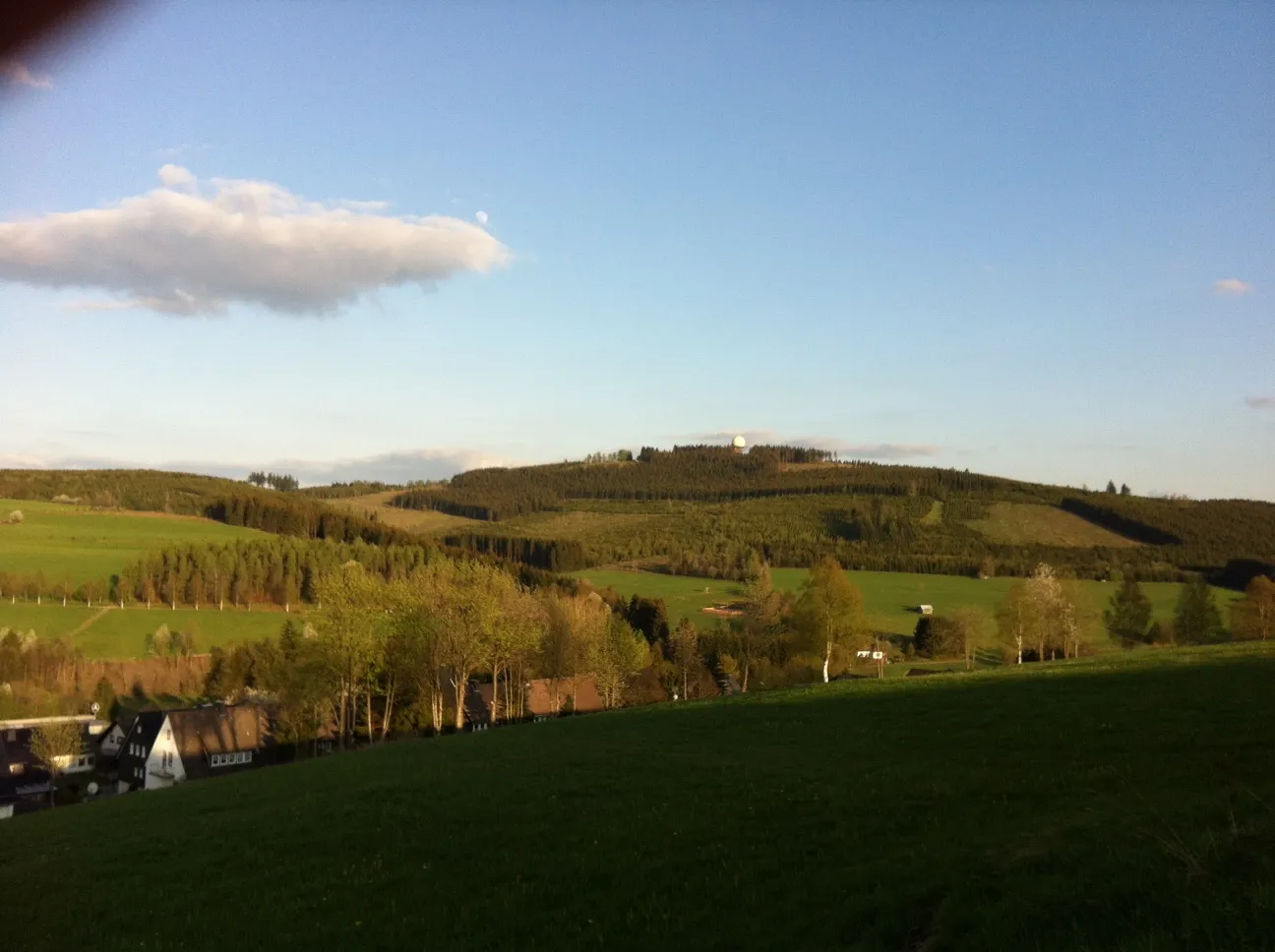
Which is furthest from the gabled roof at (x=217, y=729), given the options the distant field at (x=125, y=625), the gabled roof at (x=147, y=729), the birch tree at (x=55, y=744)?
the distant field at (x=125, y=625)

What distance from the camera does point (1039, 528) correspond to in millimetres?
168625

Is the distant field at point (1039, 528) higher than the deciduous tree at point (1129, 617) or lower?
higher

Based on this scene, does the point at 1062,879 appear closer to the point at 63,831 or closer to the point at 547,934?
the point at 547,934

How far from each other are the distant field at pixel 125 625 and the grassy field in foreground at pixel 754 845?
76.3 metres

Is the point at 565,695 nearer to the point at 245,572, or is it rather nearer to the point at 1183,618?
the point at 1183,618

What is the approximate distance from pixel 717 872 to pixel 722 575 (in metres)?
138

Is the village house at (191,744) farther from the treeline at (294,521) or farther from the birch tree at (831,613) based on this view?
the treeline at (294,521)

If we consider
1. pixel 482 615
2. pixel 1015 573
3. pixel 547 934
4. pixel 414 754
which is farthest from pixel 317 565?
pixel 547 934

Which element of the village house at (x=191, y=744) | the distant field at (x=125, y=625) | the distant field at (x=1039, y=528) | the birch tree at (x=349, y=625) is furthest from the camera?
the distant field at (x=1039, y=528)

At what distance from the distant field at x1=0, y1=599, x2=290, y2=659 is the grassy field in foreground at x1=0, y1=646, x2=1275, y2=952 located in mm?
76303

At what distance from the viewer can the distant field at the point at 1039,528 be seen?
15838 centimetres

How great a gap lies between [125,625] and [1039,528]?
150495mm

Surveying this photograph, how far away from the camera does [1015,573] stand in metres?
138

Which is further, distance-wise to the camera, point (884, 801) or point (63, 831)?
point (63, 831)
